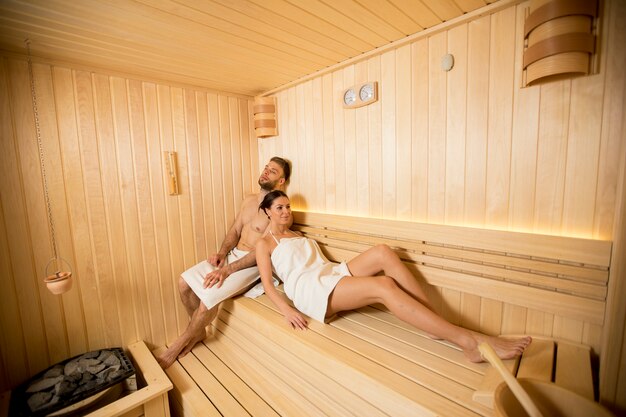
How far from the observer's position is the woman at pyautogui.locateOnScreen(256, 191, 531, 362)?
153 centimetres

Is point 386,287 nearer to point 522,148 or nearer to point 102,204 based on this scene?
point 522,148

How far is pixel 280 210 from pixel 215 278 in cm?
76

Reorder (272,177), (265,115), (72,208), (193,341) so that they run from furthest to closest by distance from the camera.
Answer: (265,115), (272,177), (193,341), (72,208)

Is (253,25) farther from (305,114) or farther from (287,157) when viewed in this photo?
(287,157)

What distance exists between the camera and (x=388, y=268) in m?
1.87

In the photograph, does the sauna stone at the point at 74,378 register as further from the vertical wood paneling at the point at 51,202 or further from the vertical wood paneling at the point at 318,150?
the vertical wood paneling at the point at 318,150

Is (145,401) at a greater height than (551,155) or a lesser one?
lesser

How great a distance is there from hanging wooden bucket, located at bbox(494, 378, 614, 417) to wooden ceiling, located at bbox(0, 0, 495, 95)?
1.77 m

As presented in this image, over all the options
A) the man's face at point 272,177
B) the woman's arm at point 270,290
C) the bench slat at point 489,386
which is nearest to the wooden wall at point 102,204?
the man's face at point 272,177

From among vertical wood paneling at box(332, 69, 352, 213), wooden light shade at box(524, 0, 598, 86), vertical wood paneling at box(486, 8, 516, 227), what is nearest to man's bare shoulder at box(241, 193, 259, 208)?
vertical wood paneling at box(332, 69, 352, 213)

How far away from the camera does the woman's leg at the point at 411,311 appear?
1485 mm

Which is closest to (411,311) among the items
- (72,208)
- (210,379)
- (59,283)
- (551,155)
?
(551,155)

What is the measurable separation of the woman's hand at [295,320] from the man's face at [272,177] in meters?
1.30

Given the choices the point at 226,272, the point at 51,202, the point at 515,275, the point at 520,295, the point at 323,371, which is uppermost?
the point at 51,202
